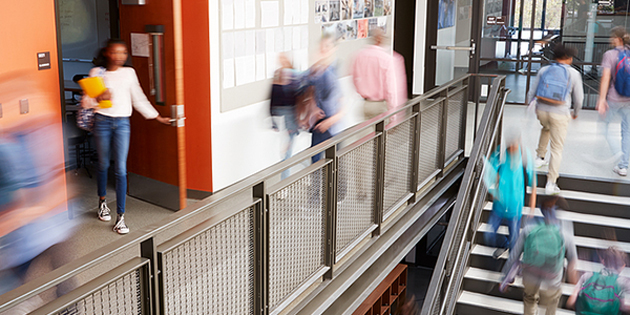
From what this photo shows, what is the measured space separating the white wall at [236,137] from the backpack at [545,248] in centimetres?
203

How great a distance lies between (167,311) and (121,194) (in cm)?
272

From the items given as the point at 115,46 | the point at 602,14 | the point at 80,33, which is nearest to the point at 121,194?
the point at 115,46

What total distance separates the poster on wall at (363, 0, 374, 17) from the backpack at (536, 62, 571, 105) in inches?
145

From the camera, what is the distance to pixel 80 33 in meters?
10.8

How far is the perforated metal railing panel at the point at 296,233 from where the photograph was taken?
11.7 ft

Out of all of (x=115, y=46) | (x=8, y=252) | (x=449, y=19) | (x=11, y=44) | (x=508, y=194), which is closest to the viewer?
(x=8, y=252)

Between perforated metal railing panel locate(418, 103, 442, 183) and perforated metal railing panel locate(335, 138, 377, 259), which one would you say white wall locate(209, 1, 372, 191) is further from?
perforated metal railing panel locate(335, 138, 377, 259)

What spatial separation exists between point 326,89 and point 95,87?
1936mm

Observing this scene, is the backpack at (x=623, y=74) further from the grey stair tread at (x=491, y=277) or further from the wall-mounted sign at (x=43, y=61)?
the wall-mounted sign at (x=43, y=61)

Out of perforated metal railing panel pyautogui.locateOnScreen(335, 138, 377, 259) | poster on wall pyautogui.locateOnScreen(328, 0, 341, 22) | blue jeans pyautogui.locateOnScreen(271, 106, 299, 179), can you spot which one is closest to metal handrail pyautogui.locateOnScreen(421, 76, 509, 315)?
perforated metal railing panel pyautogui.locateOnScreen(335, 138, 377, 259)

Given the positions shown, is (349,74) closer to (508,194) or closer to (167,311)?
Answer: (508,194)

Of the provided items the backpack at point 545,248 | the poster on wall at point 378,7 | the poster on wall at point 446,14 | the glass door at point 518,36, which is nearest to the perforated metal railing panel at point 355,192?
the backpack at point 545,248

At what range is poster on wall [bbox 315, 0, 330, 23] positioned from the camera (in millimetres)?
8109

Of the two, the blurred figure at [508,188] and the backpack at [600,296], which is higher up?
the blurred figure at [508,188]
